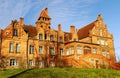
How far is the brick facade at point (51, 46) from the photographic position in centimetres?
5089

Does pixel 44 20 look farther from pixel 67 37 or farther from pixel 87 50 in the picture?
pixel 87 50

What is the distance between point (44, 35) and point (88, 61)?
14210mm

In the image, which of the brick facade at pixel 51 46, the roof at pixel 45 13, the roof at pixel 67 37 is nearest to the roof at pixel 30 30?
the brick facade at pixel 51 46

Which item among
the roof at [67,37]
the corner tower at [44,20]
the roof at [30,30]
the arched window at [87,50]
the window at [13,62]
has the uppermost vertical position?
the corner tower at [44,20]

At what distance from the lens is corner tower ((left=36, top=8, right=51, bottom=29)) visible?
60.5 meters

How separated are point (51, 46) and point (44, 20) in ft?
28.3

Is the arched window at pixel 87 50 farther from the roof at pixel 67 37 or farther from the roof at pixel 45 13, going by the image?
the roof at pixel 45 13

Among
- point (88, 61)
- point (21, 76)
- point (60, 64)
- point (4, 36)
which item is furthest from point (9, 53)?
point (21, 76)

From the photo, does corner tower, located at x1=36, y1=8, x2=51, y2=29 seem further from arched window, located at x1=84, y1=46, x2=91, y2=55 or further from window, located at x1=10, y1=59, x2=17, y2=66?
window, located at x1=10, y1=59, x2=17, y2=66

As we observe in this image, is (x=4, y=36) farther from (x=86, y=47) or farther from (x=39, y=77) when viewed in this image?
(x=39, y=77)

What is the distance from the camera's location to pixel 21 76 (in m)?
27.0

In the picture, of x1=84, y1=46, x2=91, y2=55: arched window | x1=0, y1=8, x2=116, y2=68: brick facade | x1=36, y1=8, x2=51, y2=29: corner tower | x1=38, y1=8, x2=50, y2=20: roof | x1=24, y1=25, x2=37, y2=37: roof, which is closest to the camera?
x1=0, y1=8, x2=116, y2=68: brick facade

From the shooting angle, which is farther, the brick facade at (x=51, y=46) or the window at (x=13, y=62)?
the window at (x=13, y=62)

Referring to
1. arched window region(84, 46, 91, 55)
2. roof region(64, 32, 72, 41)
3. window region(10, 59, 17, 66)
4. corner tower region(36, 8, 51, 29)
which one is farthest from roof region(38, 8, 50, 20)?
window region(10, 59, 17, 66)
